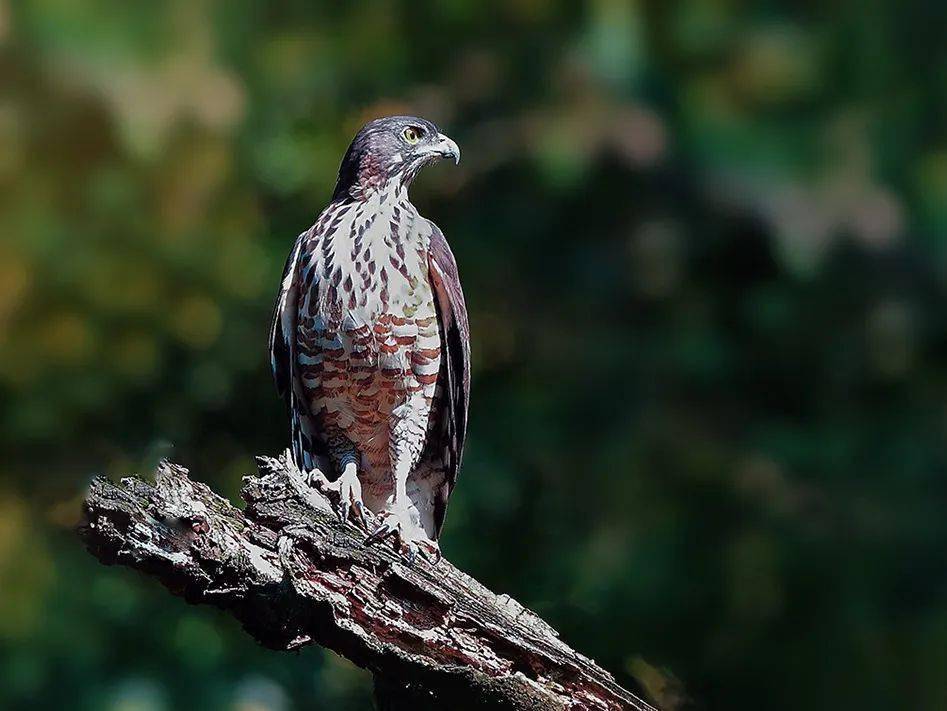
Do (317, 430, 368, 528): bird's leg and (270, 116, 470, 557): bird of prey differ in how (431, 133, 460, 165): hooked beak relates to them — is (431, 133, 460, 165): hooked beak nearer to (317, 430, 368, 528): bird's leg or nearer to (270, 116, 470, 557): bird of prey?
(270, 116, 470, 557): bird of prey

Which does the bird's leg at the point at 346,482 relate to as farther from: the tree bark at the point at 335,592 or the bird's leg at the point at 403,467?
the tree bark at the point at 335,592

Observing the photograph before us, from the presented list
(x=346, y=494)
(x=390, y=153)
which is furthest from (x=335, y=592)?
(x=390, y=153)

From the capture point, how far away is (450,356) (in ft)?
12.5

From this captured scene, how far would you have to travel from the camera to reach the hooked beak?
400 cm

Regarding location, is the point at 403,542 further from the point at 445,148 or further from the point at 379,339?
the point at 445,148

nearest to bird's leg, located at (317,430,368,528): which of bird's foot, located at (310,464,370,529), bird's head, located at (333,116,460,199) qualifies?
bird's foot, located at (310,464,370,529)

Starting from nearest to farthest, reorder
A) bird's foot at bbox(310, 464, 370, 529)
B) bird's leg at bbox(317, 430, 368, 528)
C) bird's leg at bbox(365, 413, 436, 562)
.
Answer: bird's foot at bbox(310, 464, 370, 529)
bird's leg at bbox(317, 430, 368, 528)
bird's leg at bbox(365, 413, 436, 562)

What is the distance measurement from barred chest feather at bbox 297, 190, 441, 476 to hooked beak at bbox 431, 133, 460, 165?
264mm

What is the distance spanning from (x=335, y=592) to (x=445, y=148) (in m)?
1.88

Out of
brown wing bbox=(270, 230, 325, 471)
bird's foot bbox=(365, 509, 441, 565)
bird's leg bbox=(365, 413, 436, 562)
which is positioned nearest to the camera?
bird's foot bbox=(365, 509, 441, 565)

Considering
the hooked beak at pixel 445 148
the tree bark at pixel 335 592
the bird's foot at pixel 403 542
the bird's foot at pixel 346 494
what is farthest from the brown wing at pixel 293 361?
the tree bark at pixel 335 592

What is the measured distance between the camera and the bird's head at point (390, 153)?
393cm

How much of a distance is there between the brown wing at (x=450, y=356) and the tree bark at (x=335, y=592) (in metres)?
1.20

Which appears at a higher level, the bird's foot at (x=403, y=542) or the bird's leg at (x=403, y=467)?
the bird's leg at (x=403, y=467)
